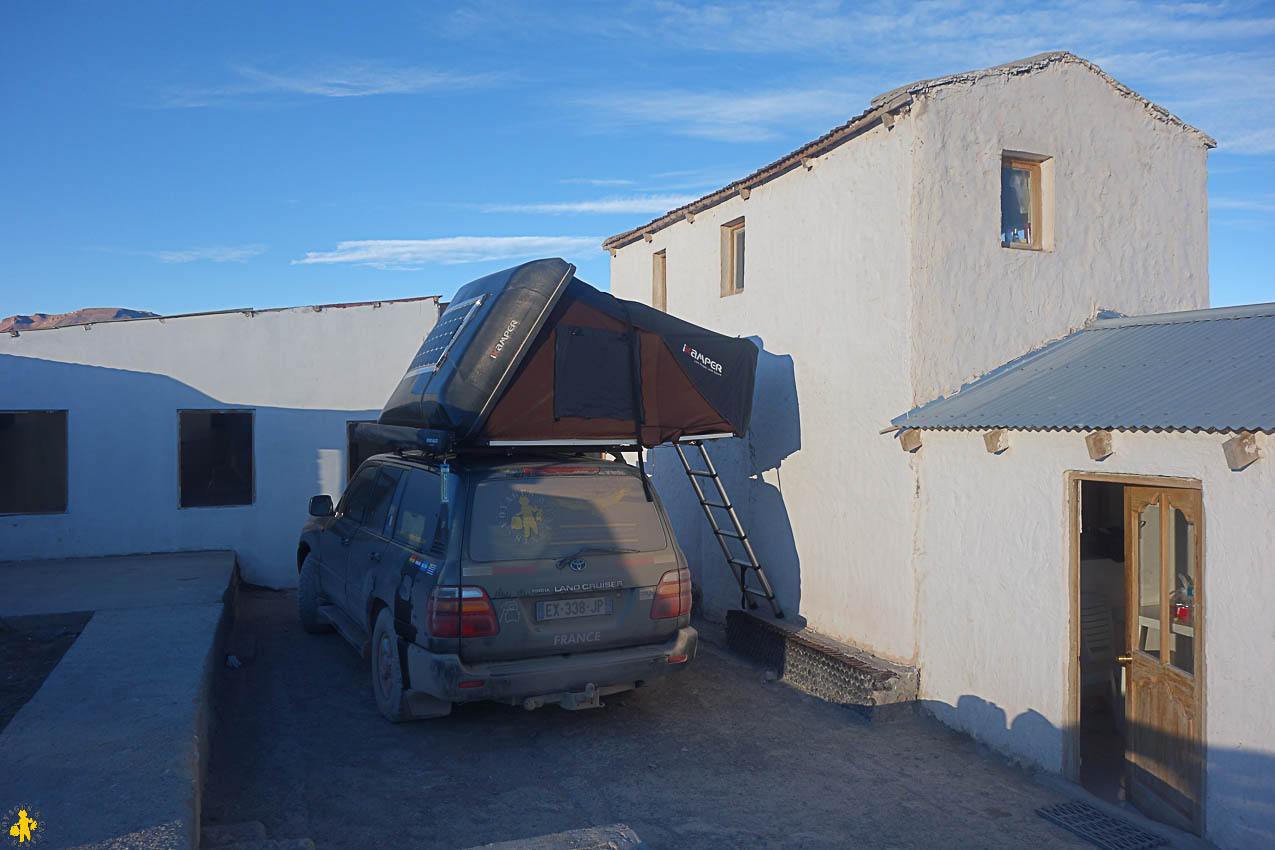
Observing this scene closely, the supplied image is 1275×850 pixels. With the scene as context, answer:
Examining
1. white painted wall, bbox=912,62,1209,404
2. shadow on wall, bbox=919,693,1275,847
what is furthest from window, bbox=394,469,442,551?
shadow on wall, bbox=919,693,1275,847

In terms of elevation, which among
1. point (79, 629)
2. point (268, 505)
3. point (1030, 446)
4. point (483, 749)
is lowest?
point (483, 749)

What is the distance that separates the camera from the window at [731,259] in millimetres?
10203

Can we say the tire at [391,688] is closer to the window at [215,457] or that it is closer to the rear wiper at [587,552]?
the rear wiper at [587,552]

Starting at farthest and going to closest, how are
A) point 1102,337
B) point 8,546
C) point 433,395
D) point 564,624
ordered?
point 8,546, point 1102,337, point 433,395, point 564,624

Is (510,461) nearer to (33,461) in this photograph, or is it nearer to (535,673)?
(535,673)

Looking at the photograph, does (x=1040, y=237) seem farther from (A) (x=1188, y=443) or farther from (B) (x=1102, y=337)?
(A) (x=1188, y=443)

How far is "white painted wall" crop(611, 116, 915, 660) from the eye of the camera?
7234mm

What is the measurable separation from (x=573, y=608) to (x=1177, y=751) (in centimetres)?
378

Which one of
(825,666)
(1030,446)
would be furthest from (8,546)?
(1030,446)

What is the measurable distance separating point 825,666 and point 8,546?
9.39 meters

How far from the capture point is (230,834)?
→ 13.9 ft

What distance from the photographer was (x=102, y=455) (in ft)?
34.5

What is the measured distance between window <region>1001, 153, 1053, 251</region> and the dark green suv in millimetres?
4022

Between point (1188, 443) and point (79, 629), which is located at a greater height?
point (1188, 443)
